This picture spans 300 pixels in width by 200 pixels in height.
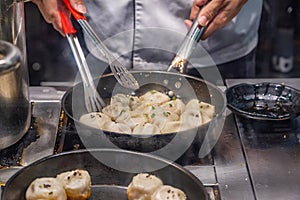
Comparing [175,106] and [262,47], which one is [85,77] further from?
[262,47]

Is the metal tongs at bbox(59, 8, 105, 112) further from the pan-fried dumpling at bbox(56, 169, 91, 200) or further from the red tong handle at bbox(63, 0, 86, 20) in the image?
the pan-fried dumpling at bbox(56, 169, 91, 200)

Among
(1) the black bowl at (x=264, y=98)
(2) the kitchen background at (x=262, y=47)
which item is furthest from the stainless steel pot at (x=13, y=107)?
(2) the kitchen background at (x=262, y=47)

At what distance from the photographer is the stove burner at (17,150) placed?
157 cm

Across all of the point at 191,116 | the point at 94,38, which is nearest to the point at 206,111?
the point at 191,116

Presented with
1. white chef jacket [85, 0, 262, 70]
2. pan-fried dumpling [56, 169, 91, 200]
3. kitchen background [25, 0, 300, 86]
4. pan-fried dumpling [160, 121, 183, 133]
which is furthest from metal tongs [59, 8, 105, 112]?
kitchen background [25, 0, 300, 86]

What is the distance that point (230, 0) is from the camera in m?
2.11

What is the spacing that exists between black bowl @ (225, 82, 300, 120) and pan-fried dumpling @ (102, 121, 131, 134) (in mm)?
377

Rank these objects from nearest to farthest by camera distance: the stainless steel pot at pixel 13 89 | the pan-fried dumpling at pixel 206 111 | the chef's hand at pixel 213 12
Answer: the stainless steel pot at pixel 13 89 → the pan-fried dumpling at pixel 206 111 → the chef's hand at pixel 213 12

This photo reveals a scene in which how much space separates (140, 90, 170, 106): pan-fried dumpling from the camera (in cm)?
182

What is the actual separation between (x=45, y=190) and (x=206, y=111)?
60 cm

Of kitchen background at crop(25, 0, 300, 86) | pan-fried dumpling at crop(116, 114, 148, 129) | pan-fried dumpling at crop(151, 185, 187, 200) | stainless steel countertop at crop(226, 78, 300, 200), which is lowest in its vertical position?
kitchen background at crop(25, 0, 300, 86)

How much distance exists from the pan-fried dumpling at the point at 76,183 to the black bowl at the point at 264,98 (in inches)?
23.9

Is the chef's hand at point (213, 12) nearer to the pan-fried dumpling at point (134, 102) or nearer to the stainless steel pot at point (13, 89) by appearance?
the pan-fried dumpling at point (134, 102)

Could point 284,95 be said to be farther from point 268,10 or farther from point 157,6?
point 268,10
